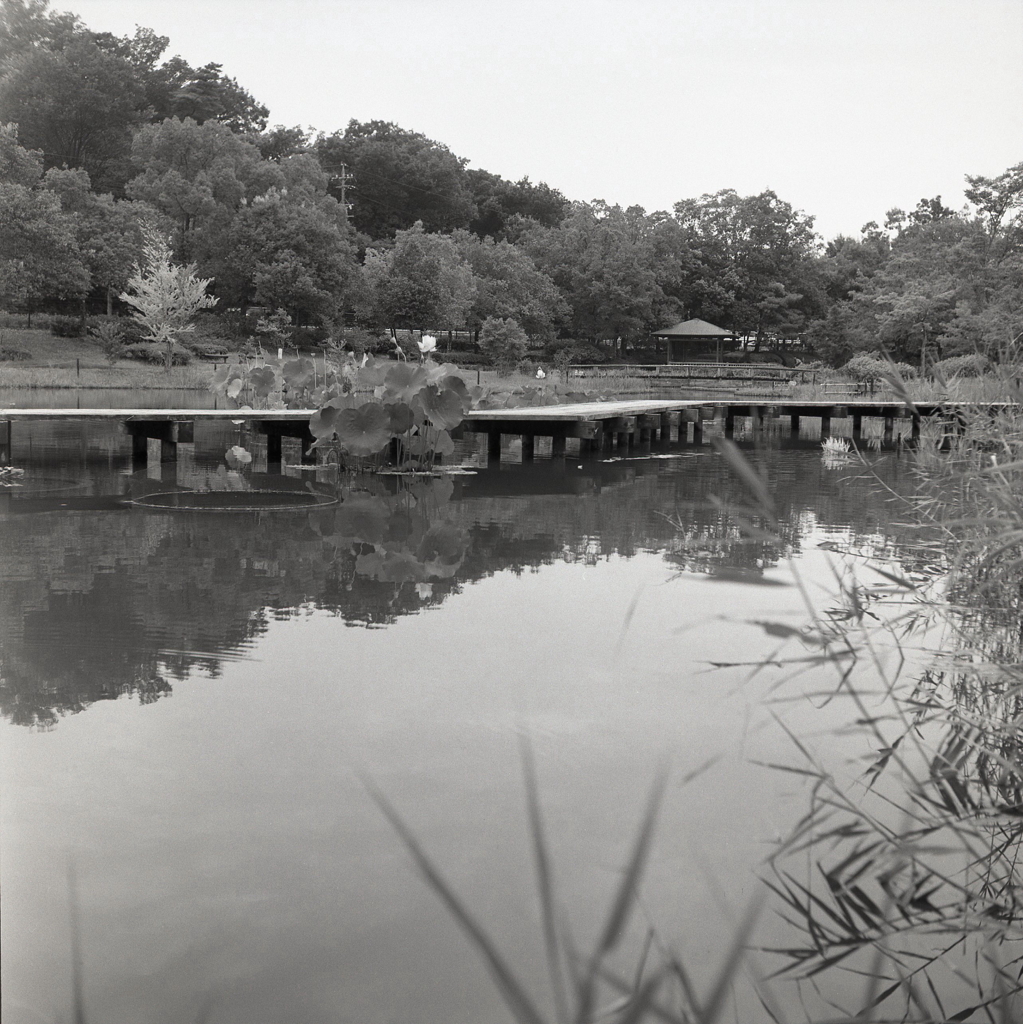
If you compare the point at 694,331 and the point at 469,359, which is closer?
the point at 694,331

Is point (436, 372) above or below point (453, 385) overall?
above

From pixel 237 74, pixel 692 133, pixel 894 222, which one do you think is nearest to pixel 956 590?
pixel 692 133

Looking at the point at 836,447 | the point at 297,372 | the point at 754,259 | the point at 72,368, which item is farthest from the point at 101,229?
the point at 836,447

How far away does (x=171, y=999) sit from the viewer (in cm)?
224

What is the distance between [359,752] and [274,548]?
11.5ft

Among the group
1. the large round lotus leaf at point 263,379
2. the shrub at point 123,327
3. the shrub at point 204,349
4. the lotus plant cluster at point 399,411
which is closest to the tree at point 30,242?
the shrub at point 123,327

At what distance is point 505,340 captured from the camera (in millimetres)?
35375

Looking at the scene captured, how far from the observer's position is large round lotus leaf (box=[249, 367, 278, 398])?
1411 cm

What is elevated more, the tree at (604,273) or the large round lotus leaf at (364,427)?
the tree at (604,273)

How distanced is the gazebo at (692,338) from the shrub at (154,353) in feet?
48.7

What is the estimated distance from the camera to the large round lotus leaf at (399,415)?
34.6 ft

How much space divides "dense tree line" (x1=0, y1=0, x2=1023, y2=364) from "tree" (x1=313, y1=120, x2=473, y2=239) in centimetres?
9

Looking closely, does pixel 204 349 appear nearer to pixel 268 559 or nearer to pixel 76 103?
pixel 76 103

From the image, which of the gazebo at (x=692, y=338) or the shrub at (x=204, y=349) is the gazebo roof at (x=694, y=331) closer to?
the gazebo at (x=692, y=338)
